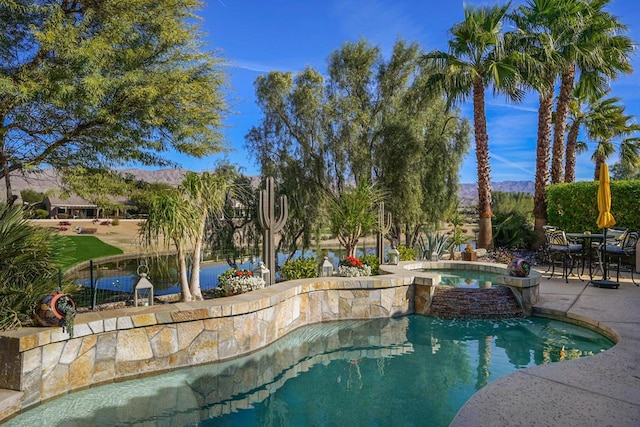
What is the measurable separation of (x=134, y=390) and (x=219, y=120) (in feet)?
20.1

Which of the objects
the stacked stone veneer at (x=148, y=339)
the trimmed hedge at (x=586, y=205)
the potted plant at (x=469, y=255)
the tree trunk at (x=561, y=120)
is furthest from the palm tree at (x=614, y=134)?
the stacked stone veneer at (x=148, y=339)

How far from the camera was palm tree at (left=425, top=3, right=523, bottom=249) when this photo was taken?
505 inches

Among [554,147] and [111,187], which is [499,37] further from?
[111,187]

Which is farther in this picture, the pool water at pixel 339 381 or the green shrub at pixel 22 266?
the green shrub at pixel 22 266

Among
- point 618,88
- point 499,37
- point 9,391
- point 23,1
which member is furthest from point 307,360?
point 618,88

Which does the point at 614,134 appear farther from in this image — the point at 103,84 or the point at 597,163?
the point at 103,84

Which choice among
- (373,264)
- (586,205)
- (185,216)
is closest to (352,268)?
(373,264)

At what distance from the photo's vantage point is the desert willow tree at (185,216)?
618 centimetres

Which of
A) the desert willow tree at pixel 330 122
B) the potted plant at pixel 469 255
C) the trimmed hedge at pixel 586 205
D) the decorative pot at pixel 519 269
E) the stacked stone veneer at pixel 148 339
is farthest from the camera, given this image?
the desert willow tree at pixel 330 122

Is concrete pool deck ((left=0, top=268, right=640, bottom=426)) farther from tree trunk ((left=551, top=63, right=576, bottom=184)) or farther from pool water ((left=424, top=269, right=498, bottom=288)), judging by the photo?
tree trunk ((left=551, top=63, right=576, bottom=184))

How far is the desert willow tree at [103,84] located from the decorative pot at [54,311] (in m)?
3.81

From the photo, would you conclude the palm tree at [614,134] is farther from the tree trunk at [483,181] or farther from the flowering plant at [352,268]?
the flowering plant at [352,268]

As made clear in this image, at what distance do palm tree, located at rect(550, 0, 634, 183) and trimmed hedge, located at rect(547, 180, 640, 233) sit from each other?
2.68 meters

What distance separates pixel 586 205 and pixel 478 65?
18.7 feet
